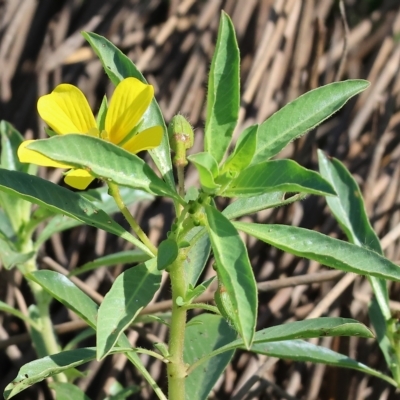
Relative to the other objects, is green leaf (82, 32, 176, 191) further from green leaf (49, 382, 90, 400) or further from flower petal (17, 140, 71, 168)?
green leaf (49, 382, 90, 400)

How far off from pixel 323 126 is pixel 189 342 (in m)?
0.89

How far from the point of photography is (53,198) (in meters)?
0.88

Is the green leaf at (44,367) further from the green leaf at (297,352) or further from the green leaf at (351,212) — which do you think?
the green leaf at (351,212)

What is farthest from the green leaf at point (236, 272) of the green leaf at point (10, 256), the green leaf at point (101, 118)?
the green leaf at point (10, 256)

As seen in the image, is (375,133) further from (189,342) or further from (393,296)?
(189,342)

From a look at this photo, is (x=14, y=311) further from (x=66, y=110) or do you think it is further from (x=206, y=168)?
(x=206, y=168)

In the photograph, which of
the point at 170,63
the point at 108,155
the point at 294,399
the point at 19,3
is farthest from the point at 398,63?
the point at 108,155

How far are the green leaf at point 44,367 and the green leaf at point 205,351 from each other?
235 mm

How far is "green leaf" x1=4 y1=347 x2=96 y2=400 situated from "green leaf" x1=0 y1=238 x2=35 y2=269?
24cm

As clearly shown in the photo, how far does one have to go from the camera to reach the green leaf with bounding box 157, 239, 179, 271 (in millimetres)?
799

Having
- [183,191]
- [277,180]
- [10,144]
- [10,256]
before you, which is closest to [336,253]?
[277,180]

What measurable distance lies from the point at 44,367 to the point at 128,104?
369 millimetres

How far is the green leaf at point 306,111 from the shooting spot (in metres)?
0.86

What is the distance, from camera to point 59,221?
1.29 metres
